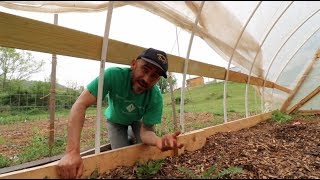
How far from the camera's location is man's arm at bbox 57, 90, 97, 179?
1889 millimetres

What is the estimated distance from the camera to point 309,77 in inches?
298

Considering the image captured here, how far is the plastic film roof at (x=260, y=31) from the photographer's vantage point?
8.68 ft

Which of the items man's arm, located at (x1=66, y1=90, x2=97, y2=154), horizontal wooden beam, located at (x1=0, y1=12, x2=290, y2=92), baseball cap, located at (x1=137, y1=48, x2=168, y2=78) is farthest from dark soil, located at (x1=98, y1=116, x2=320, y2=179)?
horizontal wooden beam, located at (x1=0, y1=12, x2=290, y2=92)

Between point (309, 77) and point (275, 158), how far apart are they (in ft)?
17.6

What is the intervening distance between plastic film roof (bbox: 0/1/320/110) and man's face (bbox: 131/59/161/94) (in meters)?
0.43

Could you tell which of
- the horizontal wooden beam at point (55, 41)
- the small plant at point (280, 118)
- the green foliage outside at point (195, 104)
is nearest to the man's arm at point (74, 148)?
the horizontal wooden beam at point (55, 41)

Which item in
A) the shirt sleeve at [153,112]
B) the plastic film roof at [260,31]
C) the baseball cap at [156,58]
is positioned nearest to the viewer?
the baseball cap at [156,58]

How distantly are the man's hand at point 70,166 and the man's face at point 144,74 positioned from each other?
794 mm

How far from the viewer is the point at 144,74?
252 centimetres

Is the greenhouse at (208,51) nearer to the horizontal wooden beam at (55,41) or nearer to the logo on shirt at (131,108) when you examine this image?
the horizontal wooden beam at (55,41)

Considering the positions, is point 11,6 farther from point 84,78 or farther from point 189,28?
point 84,78

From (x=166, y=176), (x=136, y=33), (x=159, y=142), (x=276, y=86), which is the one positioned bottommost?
(x=166, y=176)

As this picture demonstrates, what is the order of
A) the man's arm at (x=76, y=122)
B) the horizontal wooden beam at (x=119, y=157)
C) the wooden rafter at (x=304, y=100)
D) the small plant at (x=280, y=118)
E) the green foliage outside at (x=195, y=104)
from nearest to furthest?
the horizontal wooden beam at (x=119, y=157), the man's arm at (x=76, y=122), the small plant at (x=280, y=118), the wooden rafter at (x=304, y=100), the green foliage outside at (x=195, y=104)

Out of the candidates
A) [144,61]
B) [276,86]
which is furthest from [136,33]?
[276,86]
